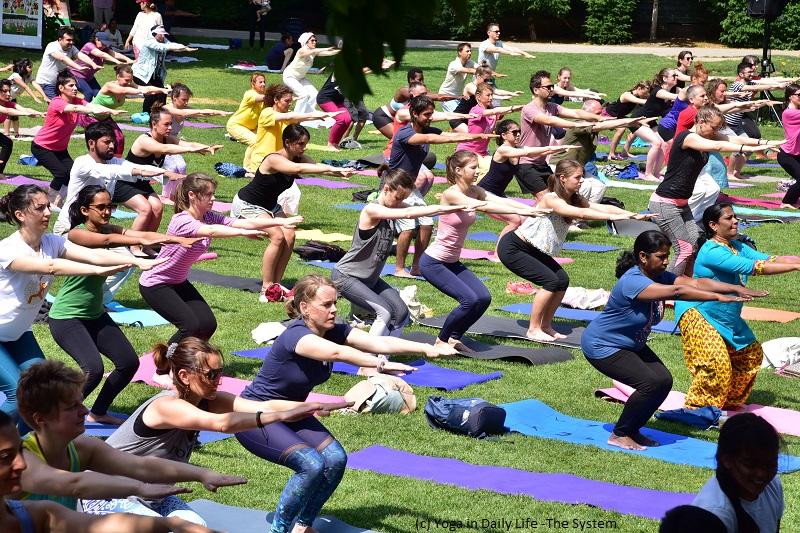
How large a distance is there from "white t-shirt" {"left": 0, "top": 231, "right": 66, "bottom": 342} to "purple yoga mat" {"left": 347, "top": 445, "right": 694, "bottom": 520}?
2.21 meters

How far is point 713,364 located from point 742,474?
4662mm

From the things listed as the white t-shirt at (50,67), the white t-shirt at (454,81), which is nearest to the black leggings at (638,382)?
the white t-shirt at (454,81)

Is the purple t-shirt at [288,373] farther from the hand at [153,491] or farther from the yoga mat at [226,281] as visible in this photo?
the yoga mat at [226,281]

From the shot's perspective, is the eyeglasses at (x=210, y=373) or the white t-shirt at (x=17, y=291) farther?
the white t-shirt at (x=17, y=291)

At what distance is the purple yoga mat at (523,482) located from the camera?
7.22 m

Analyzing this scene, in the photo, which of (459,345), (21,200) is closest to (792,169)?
(459,345)

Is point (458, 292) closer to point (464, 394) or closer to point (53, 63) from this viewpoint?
point (464, 394)

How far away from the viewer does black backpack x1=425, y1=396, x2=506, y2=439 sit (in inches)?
333

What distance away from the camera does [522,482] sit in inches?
298

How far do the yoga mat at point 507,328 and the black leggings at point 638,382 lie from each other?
2474 millimetres

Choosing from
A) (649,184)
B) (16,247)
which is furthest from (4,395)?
(649,184)

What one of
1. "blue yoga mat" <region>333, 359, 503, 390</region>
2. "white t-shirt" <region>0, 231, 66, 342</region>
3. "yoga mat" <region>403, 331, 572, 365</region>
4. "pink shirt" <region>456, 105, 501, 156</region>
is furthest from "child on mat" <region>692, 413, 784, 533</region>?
"pink shirt" <region>456, 105, 501, 156</region>

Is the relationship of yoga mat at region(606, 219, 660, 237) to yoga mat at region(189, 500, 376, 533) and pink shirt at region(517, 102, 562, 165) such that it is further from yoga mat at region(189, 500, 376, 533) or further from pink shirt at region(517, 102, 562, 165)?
yoga mat at region(189, 500, 376, 533)

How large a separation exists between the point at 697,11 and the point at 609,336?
32.0 meters
